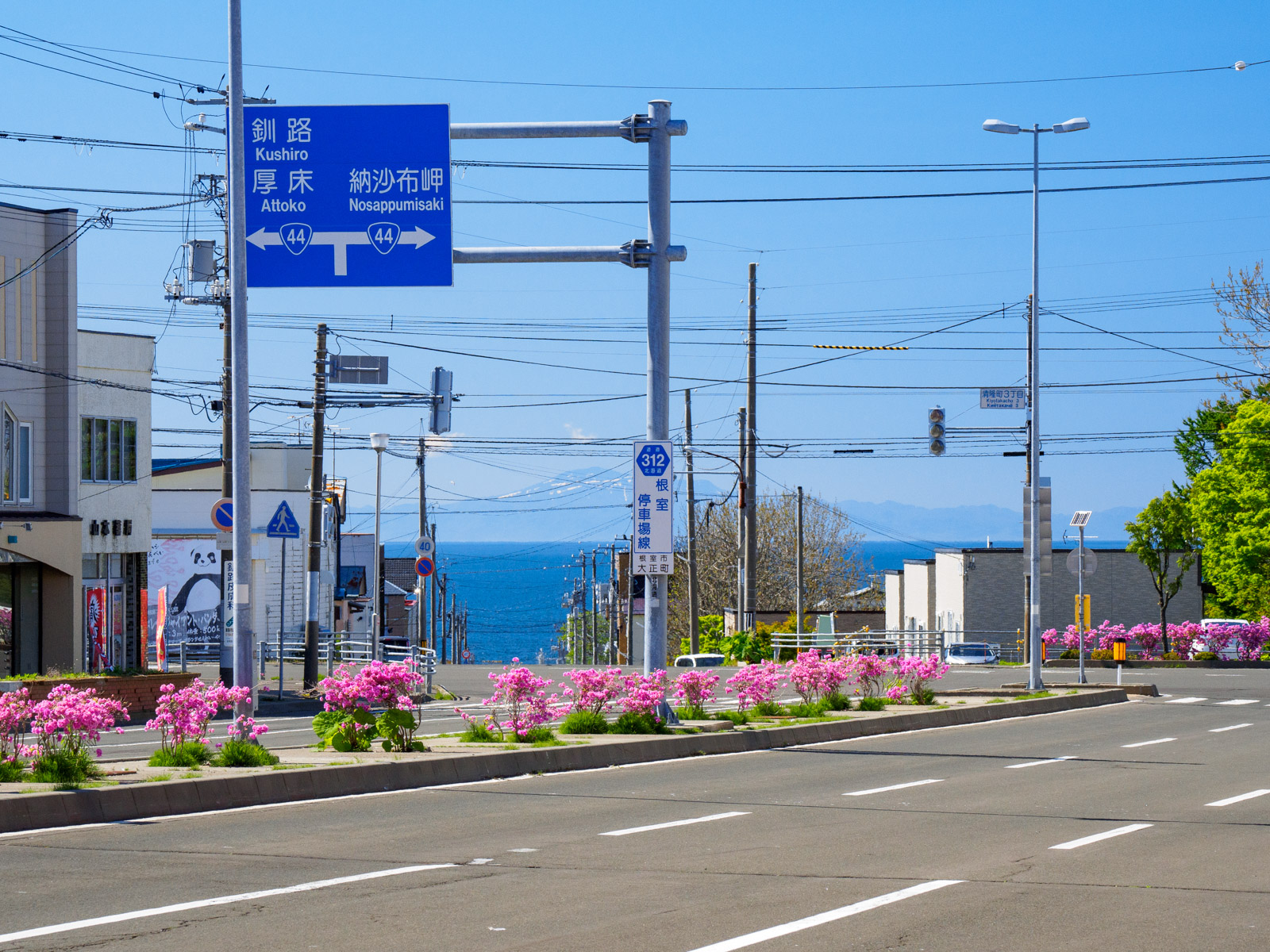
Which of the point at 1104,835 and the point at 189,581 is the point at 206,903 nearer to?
the point at 1104,835

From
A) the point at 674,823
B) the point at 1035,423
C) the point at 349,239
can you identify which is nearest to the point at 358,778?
the point at 674,823

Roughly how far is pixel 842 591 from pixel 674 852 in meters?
71.9

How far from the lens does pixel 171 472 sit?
2630 inches

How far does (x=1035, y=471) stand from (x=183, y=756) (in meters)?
21.9

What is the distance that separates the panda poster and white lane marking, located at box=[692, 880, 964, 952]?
50438 millimetres

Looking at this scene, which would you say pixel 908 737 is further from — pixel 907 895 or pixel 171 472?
pixel 171 472

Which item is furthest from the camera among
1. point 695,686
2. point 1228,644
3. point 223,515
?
point 1228,644

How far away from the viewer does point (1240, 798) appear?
13.8 metres

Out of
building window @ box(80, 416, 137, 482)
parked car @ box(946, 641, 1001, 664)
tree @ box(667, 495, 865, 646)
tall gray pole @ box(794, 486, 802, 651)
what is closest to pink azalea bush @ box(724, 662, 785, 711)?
building window @ box(80, 416, 137, 482)

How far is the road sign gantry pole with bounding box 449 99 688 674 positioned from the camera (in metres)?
18.0

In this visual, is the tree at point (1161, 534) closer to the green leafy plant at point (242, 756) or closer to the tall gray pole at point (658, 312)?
the tall gray pole at point (658, 312)

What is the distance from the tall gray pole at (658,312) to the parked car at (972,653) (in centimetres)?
3313

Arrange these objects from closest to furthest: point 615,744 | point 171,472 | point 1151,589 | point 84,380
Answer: point 615,744 < point 84,380 < point 1151,589 < point 171,472

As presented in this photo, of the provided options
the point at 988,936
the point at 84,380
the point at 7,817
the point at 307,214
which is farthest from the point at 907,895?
the point at 84,380
